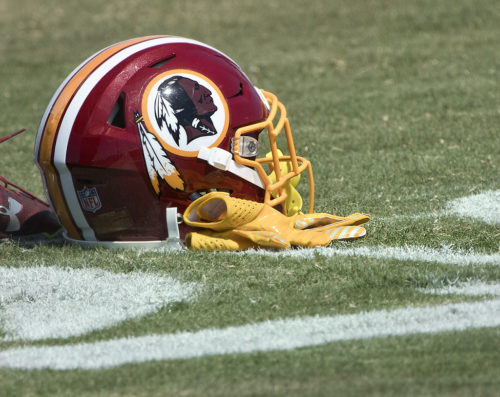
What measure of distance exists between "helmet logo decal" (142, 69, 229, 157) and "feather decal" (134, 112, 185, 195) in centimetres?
3

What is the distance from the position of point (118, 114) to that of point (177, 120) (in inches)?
14.0

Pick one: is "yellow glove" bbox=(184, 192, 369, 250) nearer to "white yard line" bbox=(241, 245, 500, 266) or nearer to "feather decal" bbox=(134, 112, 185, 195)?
"white yard line" bbox=(241, 245, 500, 266)

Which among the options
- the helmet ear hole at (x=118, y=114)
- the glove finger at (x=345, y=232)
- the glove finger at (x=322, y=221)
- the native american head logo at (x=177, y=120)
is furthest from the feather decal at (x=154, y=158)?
the glove finger at (x=345, y=232)

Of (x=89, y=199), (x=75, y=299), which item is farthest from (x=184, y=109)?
(x=75, y=299)

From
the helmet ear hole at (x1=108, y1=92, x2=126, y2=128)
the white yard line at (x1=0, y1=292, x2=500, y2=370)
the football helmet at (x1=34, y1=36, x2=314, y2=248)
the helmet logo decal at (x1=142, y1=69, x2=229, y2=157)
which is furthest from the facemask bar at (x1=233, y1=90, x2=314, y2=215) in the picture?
the white yard line at (x1=0, y1=292, x2=500, y2=370)

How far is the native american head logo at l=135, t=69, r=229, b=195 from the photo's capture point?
4570mm

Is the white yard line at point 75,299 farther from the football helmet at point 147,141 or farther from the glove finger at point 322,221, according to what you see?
the glove finger at point 322,221

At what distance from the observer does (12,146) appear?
9086mm

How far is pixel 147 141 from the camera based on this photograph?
14.9ft

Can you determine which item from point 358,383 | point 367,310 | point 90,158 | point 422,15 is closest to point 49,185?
point 90,158

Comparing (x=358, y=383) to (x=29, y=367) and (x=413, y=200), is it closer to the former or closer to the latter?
(x=29, y=367)

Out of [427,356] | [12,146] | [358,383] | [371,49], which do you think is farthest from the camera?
[371,49]

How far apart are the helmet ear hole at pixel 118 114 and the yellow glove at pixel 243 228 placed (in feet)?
2.07

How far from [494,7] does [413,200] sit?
8273mm
